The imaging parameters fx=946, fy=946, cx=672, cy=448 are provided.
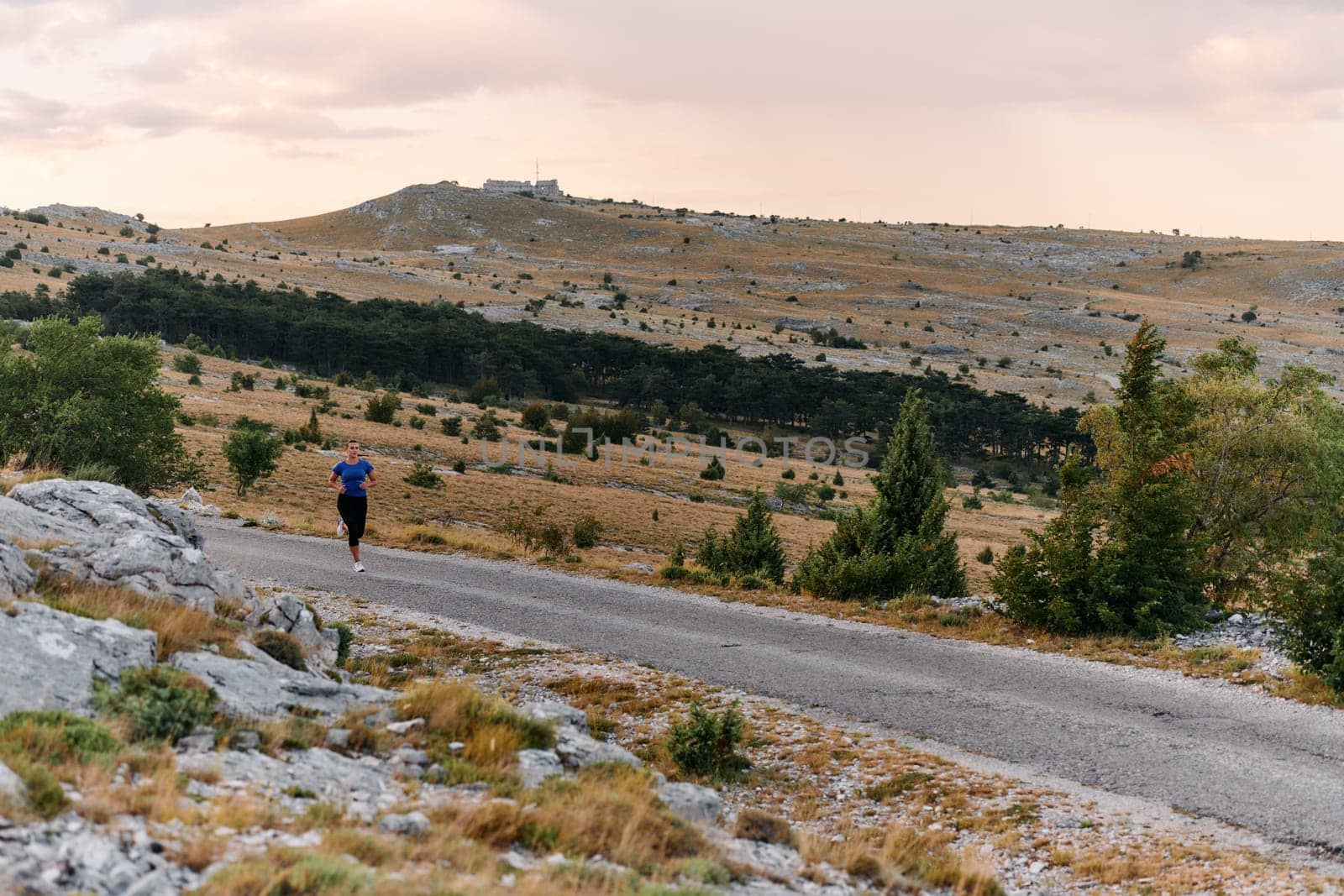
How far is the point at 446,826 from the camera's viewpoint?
627 centimetres

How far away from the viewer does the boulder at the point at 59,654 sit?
7.02 metres

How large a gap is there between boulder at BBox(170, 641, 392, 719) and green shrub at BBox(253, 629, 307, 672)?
0.58 m

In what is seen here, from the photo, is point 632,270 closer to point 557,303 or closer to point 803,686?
point 557,303

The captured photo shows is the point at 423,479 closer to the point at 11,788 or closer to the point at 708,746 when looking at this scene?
the point at 708,746

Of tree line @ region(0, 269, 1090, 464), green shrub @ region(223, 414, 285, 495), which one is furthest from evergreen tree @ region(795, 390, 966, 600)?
tree line @ region(0, 269, 1090, 464)

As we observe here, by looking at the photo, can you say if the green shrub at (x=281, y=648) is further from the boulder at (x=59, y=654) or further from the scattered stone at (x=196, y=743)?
the scattered stone at (x=196, y=743)

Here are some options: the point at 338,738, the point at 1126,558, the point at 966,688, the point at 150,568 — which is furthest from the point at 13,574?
the point at 1126,558

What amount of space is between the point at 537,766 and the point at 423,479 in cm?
3459

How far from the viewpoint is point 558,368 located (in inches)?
3927

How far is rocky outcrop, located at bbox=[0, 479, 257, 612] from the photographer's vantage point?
10.4 meters

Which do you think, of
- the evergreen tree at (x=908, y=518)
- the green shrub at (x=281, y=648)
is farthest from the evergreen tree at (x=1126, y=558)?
the green shrub at (x=281, y=648)

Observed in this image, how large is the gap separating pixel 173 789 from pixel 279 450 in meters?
30.2

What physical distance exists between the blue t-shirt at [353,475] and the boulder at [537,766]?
11.5 m

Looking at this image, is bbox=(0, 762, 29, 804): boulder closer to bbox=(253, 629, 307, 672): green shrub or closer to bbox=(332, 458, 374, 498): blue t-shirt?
bbox=(253, 629, 307, 672): green shrub
